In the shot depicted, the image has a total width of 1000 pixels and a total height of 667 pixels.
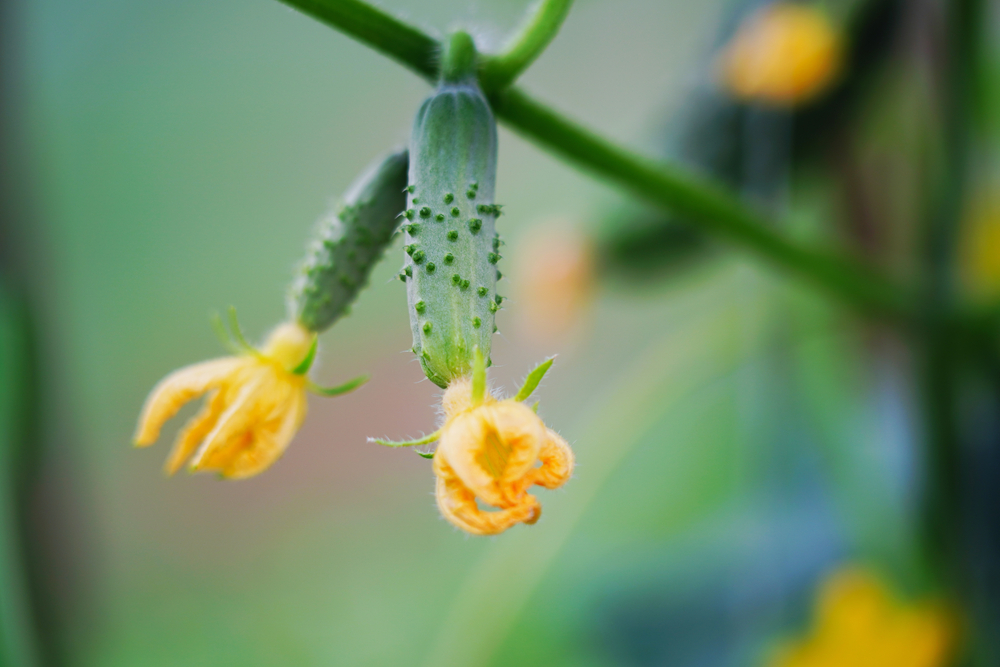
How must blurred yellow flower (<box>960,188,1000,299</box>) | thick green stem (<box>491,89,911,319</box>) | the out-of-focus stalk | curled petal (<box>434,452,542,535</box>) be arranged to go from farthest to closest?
the out-of-focus stalk → blurred yellow flower (<box>960,188,1000,299</box>) → thick green stem (<box>491,89,911,319</box>) → curled petal (<box>434,452,542,535</box>)

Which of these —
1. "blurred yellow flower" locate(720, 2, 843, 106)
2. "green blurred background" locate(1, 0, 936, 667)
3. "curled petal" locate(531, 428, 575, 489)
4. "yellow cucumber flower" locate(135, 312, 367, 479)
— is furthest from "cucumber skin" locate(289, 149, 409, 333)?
"green blurred background" locate(1, 0, 936, 667)

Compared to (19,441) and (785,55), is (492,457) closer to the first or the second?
(785,55)

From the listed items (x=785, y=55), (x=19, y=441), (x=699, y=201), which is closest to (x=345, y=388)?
(x=699, y=201)

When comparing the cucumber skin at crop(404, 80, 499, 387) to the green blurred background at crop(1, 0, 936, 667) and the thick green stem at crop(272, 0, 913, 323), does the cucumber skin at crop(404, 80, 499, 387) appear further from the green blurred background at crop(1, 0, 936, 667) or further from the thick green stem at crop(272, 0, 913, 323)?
the green blurred background at crop(1, 0, 936, 667)

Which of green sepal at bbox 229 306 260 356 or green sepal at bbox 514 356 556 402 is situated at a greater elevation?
green sepal at bbox 514 356 556 402

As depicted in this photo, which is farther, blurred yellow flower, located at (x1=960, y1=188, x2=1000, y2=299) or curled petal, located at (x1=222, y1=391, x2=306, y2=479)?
blurred yellow flower, located at (x1=960, y1=188, x2=1000, y2=299)

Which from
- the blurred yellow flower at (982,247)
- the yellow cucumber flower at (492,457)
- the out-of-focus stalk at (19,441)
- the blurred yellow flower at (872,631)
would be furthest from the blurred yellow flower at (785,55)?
the out-of-focus stalk at (19,441)

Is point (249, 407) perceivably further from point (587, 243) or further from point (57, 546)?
point (57, 546)
